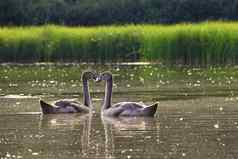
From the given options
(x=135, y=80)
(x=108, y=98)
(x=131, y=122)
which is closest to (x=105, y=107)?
(x=108, y=98)

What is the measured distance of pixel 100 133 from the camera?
53.2 ft

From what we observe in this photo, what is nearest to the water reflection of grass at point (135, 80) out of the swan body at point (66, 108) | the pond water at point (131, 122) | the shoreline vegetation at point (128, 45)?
the pond water at point (131, 122)

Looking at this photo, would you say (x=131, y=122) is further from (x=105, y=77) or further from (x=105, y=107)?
(x=105, y=77)

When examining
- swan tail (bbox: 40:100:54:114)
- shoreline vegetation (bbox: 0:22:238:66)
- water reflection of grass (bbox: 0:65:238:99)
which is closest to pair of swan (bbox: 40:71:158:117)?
swan tail (bbox: 40:100:54:114)

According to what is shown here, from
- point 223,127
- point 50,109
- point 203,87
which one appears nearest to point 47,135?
point 223,127

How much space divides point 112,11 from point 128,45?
22650mm

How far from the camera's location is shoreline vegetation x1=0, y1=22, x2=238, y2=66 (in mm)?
36562

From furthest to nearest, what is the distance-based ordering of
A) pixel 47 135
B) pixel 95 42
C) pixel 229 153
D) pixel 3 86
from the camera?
pixel 95 42
pixel 3 86
pixel 47 135
pixel 229 153

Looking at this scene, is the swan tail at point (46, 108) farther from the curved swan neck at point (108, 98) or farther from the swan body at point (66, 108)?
the curved swan neck at point (108, 98)

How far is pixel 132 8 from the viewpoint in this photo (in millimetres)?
64062

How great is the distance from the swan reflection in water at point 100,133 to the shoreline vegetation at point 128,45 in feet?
56.0

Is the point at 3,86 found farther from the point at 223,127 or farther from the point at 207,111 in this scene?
the point at 223,127

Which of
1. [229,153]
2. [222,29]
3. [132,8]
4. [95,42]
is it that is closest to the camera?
[229,153]

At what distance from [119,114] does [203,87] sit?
623 centimetres
